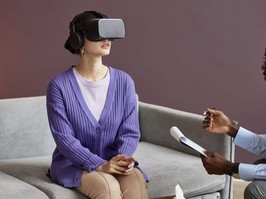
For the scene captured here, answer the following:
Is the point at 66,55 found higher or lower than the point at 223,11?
lower

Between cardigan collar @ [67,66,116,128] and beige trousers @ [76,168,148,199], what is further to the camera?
cardigan collar @ [67,66,116,128]

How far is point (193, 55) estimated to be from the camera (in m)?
4.56

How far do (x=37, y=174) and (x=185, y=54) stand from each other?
5.14 ft

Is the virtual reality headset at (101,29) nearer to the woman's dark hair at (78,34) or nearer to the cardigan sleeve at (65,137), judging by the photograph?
the woman's dark hair at (78,34)

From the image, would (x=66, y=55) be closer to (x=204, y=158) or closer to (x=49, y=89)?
(x=49, y=89)

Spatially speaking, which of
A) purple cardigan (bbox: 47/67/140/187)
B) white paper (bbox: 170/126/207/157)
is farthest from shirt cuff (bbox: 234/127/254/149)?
purple cardigan (bbox: 47/67/140/187)

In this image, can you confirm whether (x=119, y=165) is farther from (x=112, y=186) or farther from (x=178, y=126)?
(x=178, y=126)

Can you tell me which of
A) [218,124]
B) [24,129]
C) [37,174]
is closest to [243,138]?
[218,124]

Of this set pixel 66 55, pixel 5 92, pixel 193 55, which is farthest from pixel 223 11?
pixel 5 92

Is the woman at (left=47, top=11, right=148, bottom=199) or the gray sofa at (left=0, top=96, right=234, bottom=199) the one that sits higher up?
the woman at (left=47, top=11, right=148, bottom=199)

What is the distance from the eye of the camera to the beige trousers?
3057mm

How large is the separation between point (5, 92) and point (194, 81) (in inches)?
47.4

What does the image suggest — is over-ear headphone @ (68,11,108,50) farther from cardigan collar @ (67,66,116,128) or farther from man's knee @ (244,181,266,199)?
man's knee @ (244,181,266,199)

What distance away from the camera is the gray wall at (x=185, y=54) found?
4363 millimetres
